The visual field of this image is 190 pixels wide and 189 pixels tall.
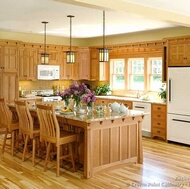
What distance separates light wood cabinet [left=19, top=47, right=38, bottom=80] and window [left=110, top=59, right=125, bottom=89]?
2.39 m

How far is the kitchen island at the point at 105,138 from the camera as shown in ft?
15.3

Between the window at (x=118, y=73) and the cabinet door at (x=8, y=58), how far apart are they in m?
2.99

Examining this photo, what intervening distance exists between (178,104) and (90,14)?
2.82 metres

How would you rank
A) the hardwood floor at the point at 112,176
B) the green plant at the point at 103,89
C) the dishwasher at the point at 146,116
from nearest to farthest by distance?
the hardwood floor at the point at 112,176 < the dishwasher at the point at 146,116 < the green plant at the point at 103,89

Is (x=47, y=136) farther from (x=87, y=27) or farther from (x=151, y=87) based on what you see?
(x=151, y=87)

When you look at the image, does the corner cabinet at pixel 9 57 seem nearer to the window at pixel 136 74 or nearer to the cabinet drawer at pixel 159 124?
the window at pixel 136 74

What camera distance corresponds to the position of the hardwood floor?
4.38 metres

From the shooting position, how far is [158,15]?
14.7 feet

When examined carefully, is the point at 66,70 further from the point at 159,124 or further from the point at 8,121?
the point at 8,121

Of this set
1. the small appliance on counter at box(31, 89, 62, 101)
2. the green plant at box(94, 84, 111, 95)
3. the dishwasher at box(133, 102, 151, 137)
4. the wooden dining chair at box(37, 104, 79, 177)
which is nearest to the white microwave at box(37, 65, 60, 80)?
the small appliance on counter at box(31, 89, 62, 101)

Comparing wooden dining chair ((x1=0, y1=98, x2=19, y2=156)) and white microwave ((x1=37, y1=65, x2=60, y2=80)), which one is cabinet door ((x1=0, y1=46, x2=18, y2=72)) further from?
wooden dining chair ((x1=0, y1=98, x2=19, y2=156))

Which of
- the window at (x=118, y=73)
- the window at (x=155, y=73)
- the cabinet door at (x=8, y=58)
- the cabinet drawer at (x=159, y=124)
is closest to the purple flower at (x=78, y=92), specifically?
the cabinet drawer at (x=159, y=124)

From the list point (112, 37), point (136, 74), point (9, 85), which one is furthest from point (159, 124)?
point (9, 85)

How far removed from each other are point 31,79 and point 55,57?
103 centimetres
